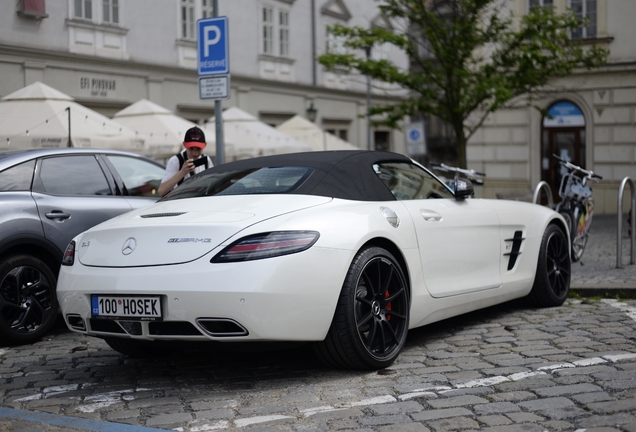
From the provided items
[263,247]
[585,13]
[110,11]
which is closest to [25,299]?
[263,247]

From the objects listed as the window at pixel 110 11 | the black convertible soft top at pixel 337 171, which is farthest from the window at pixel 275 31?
the black convertible soft top at pixel 337 171

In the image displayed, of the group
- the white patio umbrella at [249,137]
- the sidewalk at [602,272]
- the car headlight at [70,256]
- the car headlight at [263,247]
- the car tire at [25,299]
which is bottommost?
the sidewalk at [602,272]

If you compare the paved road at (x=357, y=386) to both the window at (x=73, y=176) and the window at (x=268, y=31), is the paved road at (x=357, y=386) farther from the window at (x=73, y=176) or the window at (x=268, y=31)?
the window at (x=268, y=31)

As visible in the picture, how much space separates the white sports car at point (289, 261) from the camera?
4.42 meters

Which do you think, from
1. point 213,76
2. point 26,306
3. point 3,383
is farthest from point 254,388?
point 213,76

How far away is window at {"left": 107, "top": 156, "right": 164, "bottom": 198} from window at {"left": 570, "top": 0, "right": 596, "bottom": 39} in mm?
18664

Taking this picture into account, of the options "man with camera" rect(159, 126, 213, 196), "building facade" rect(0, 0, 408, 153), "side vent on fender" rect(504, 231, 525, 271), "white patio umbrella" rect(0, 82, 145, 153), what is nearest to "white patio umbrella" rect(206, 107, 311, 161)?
"building facade" rect(0, 0, 408, 153)

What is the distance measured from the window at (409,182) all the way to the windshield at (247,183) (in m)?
0.62

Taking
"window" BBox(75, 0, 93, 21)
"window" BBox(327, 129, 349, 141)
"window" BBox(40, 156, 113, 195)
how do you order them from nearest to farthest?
"window" BBox(40, 156, 113, 195) → "window" BBox(75, 0, 93, 21) → "window" BBox(327, 129, 349, 141)

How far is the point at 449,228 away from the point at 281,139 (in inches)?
556

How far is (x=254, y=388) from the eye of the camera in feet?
15.4

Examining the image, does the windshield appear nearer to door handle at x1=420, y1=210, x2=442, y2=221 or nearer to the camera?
door handle at x1=420, y1=210, x2=442, y2=221

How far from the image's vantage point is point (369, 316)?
4.89 m

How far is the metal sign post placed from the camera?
10.2 m
